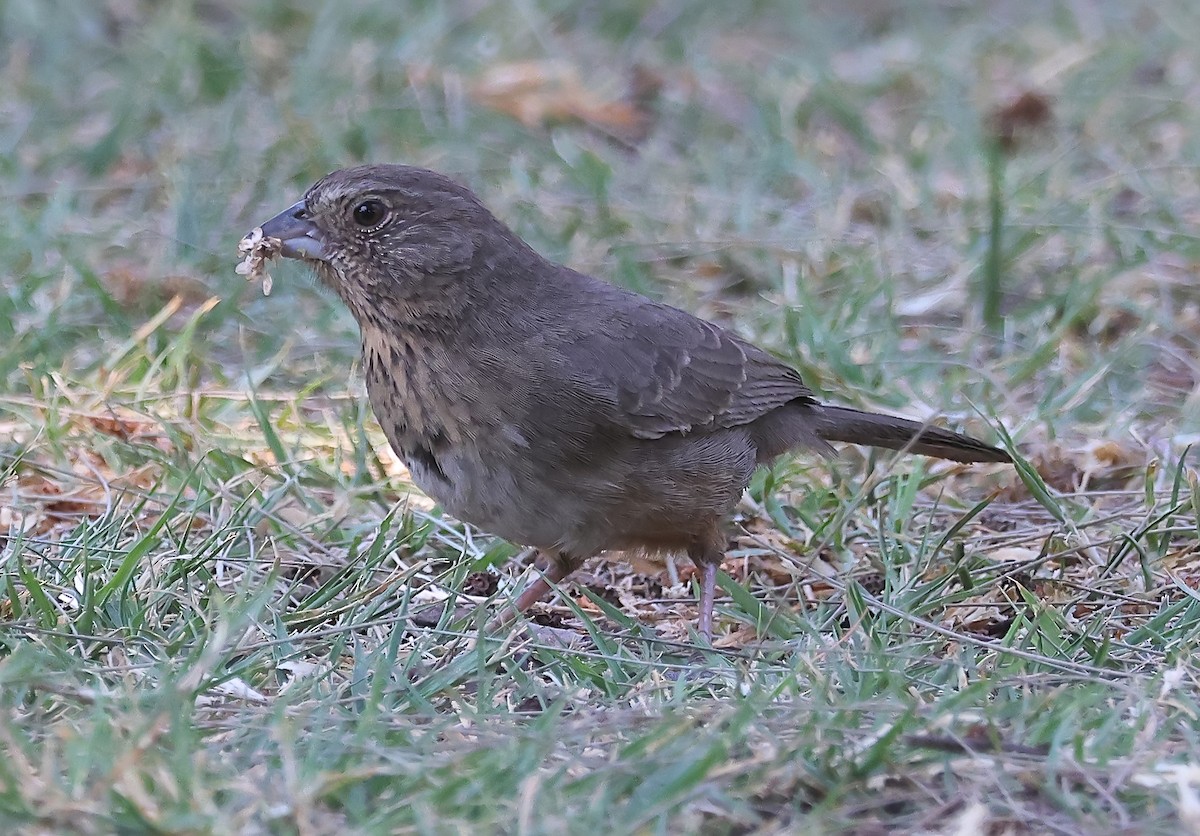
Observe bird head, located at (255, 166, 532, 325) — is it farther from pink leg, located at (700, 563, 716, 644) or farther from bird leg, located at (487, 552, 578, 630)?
pink leg, located at (700, 563, 716, 644)

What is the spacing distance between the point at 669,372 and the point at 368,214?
0.92 m

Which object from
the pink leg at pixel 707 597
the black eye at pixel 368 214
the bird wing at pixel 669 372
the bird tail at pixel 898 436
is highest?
the black eye at pixel 368 214

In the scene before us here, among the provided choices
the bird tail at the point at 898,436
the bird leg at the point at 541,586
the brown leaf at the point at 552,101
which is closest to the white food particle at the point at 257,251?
the bird leg at the point at 541,586

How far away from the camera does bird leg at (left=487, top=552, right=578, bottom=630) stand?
4324 mm

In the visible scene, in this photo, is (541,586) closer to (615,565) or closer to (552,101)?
(615,565)

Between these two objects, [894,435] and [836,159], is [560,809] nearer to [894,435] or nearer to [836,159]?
[894,435]

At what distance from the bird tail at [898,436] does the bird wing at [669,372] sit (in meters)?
0.12

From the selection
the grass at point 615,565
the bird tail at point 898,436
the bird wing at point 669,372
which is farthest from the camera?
the bird tail at point 898,436

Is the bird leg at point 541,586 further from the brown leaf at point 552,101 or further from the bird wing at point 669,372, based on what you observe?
the brown leaf at point 552,101

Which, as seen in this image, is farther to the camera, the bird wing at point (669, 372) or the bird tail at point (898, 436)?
the bird tail at point (898, 436)

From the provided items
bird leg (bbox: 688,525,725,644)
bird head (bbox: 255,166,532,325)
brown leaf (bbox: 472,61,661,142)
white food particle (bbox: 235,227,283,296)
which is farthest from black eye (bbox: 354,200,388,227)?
brown leaf (bbox: 472,61,661,142)

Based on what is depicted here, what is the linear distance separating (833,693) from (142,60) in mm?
5997

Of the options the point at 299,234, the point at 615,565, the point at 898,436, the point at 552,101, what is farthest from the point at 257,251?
the point at 552,101

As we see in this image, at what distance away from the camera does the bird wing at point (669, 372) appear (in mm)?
4316
